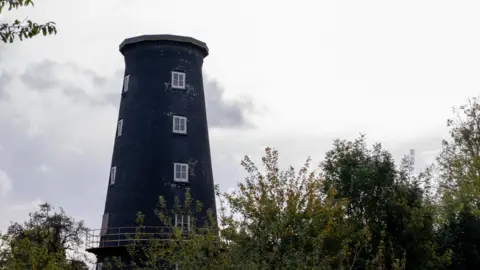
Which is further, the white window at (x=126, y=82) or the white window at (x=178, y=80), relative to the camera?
the white window at (x=126, y=82)

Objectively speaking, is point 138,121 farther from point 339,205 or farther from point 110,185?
point 339,205

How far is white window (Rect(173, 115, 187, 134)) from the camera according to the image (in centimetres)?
4078

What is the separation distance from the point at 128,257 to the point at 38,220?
15.1 metres

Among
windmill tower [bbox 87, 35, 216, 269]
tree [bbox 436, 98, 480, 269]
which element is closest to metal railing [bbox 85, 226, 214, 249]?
windmill tower [bbox 87, 35, 216, 269]

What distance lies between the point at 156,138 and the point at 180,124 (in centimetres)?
179

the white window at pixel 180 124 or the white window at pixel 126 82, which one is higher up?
the white window at pixel 126 82

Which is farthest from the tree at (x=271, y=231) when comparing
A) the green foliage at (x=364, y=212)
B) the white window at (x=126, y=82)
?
the white window at (x=126, y=82)

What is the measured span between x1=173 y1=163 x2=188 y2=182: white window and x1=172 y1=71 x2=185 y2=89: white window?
511 centimetres

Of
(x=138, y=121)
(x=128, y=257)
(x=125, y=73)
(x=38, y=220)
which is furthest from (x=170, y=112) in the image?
(x=38, y=220)

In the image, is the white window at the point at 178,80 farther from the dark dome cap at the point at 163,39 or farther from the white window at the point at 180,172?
the white window at the point at 180,172

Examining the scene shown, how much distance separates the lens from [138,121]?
41.0 meters

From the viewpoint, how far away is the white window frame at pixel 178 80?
4175 centimetres

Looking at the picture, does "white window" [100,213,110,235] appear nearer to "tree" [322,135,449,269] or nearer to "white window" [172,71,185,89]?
"white window" [172,71,185,89]

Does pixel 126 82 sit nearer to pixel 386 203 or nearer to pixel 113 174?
pixel 113 174
